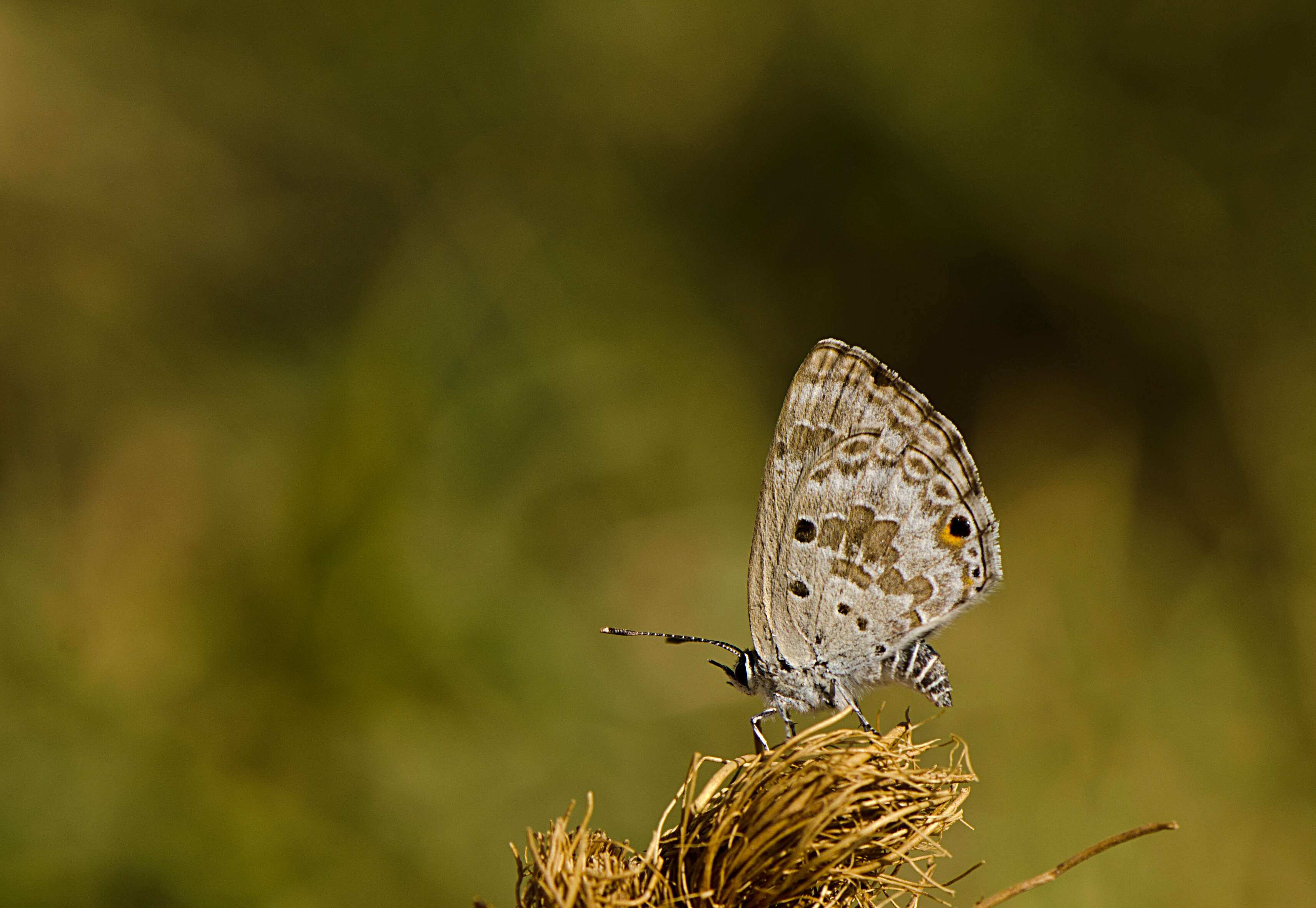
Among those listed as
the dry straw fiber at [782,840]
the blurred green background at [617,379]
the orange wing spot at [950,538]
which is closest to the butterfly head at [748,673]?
the orange wing spot at [950,538]

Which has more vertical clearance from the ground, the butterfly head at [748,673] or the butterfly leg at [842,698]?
the butterfly head at [748,673]

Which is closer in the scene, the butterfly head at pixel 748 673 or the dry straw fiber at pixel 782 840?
the dry straw fiber at pixel 782 840

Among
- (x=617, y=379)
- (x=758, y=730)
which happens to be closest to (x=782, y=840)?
(x=758, y=730)

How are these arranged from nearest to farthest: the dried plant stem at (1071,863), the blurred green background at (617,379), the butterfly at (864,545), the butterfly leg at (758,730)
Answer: the dried plant stem at (1071,863) < the butterfly leg at (758,730) < the butterfly at (864,545) < the blurred green background at (617,379)

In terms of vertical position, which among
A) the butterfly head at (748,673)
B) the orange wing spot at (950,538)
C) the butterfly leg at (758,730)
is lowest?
the butterfly leg at (758,730)

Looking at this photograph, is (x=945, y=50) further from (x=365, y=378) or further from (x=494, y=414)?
(x=365, y=378)

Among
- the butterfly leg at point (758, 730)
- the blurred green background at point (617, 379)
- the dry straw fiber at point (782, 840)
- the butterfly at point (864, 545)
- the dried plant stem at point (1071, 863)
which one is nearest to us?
the dried plant stem at point (1071, 863)

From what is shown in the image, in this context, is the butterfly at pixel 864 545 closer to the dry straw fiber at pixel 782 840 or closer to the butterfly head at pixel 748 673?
the butterfly head at pixel 748 673
